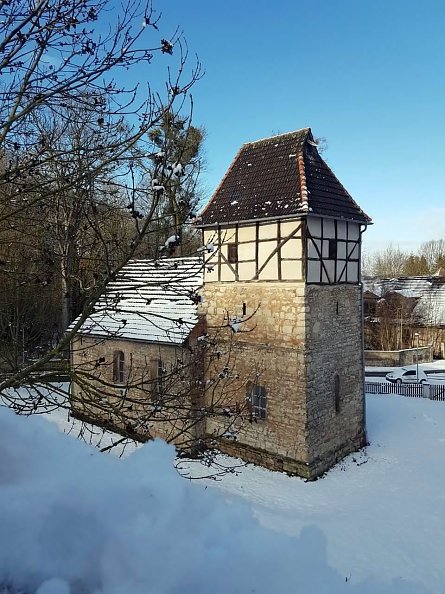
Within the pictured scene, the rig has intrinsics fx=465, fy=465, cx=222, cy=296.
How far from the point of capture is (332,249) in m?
11.6

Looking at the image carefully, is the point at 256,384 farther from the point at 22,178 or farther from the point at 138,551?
the point at 138,551

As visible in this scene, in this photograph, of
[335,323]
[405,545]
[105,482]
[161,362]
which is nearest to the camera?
[105,482]

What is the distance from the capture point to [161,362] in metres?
12.9

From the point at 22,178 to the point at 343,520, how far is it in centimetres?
843

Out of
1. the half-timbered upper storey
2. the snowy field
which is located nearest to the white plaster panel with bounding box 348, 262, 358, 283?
the half-timbered upper storey

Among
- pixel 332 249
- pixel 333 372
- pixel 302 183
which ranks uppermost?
pixel 302 183

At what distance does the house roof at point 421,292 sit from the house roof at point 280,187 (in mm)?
19635

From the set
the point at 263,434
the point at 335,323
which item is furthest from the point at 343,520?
the point at 335,323

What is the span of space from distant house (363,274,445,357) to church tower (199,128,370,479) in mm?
18079

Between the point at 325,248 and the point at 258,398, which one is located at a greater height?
the point at 325,248

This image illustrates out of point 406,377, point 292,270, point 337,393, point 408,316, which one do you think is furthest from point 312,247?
point 408,316

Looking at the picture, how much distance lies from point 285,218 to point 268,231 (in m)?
0.58

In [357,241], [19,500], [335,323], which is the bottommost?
[19,500]

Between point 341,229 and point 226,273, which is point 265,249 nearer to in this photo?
point 226,273
